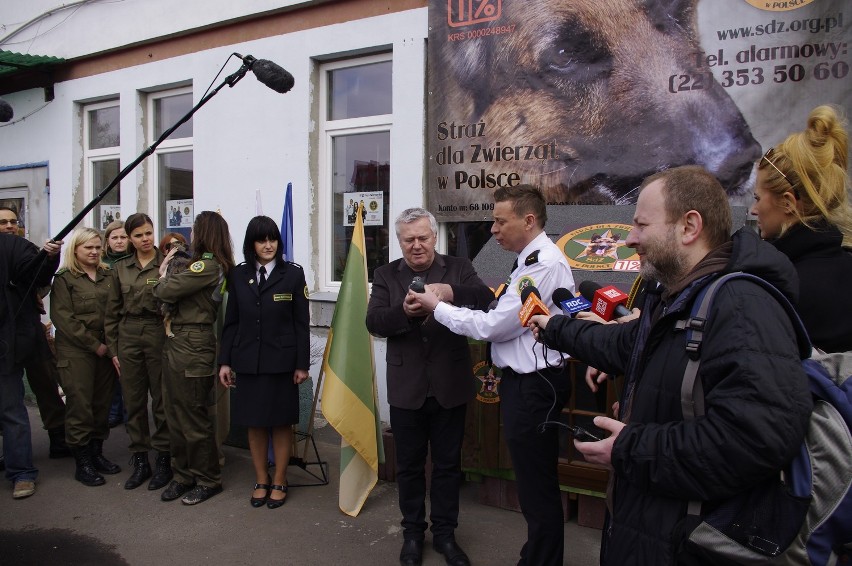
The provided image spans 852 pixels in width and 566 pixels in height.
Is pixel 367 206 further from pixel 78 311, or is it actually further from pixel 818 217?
pixel 818 217

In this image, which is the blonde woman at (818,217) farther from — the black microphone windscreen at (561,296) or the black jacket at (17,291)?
the black jacket at (17,291)

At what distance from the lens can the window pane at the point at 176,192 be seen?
7.28 meters

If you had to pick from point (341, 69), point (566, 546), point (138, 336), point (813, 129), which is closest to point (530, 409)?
point (566, 546)

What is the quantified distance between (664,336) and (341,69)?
207 inches

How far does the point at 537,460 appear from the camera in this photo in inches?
115

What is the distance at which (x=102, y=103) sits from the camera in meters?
7.89

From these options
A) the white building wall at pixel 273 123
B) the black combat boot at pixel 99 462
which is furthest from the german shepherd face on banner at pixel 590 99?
the black combat boot at pixel 99 462

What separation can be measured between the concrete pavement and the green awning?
5387 mm

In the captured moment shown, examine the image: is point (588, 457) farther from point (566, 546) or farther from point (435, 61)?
point (435, 61)

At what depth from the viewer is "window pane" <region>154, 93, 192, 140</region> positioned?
7281mm

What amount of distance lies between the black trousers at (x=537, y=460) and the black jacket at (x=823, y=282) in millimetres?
1202

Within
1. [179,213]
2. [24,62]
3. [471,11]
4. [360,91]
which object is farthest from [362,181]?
[24,62]

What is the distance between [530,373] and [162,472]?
3.07 metres

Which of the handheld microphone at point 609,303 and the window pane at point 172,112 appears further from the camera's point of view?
the window pane at point 172,112
